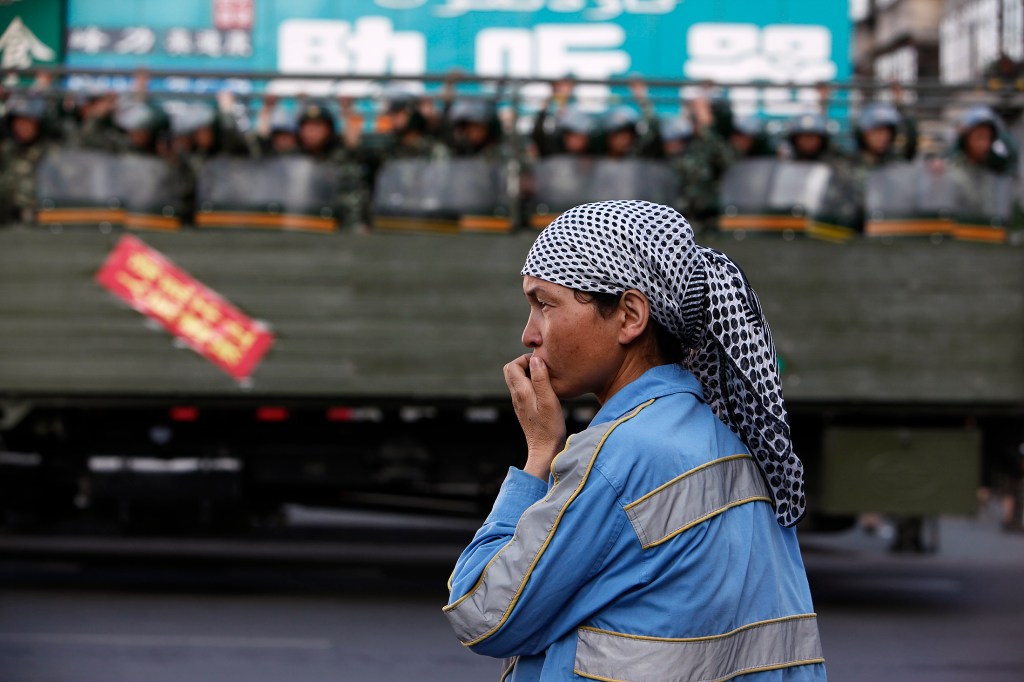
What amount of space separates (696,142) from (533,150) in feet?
3.49

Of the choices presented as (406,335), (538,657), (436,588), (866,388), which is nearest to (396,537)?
(436,588)

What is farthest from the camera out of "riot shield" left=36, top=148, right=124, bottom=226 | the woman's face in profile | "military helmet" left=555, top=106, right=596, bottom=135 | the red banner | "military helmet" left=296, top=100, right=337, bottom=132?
"military helmet" left=296, top=100, right=337, bottom=132

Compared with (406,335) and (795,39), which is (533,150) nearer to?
(406,335)

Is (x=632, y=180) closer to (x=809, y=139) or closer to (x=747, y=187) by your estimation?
(x=747, y=187)

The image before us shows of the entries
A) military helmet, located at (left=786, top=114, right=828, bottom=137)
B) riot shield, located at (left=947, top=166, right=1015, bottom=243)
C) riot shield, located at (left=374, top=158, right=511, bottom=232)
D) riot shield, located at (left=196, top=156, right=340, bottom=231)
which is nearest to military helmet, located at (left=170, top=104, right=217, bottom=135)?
riot shield, located at (left=196, top=156, right=340, bottom=231)

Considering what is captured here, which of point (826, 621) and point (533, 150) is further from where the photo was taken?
point (533, 150)

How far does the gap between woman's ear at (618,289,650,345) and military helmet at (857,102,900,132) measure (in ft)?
25.1

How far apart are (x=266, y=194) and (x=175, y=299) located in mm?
883

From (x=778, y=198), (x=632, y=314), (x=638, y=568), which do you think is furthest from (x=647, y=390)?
(x=778, y=198)

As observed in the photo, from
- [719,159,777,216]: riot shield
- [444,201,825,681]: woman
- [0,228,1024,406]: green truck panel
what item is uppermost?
[719,159,777,216]: riot shield

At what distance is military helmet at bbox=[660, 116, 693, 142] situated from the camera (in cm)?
904

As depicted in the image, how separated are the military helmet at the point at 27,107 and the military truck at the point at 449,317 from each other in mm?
411

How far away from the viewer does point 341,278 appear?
875 cm

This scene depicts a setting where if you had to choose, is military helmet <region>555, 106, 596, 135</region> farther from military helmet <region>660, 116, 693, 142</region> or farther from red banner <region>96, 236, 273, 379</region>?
red banner <region>96, 236, 273, 379</region>
